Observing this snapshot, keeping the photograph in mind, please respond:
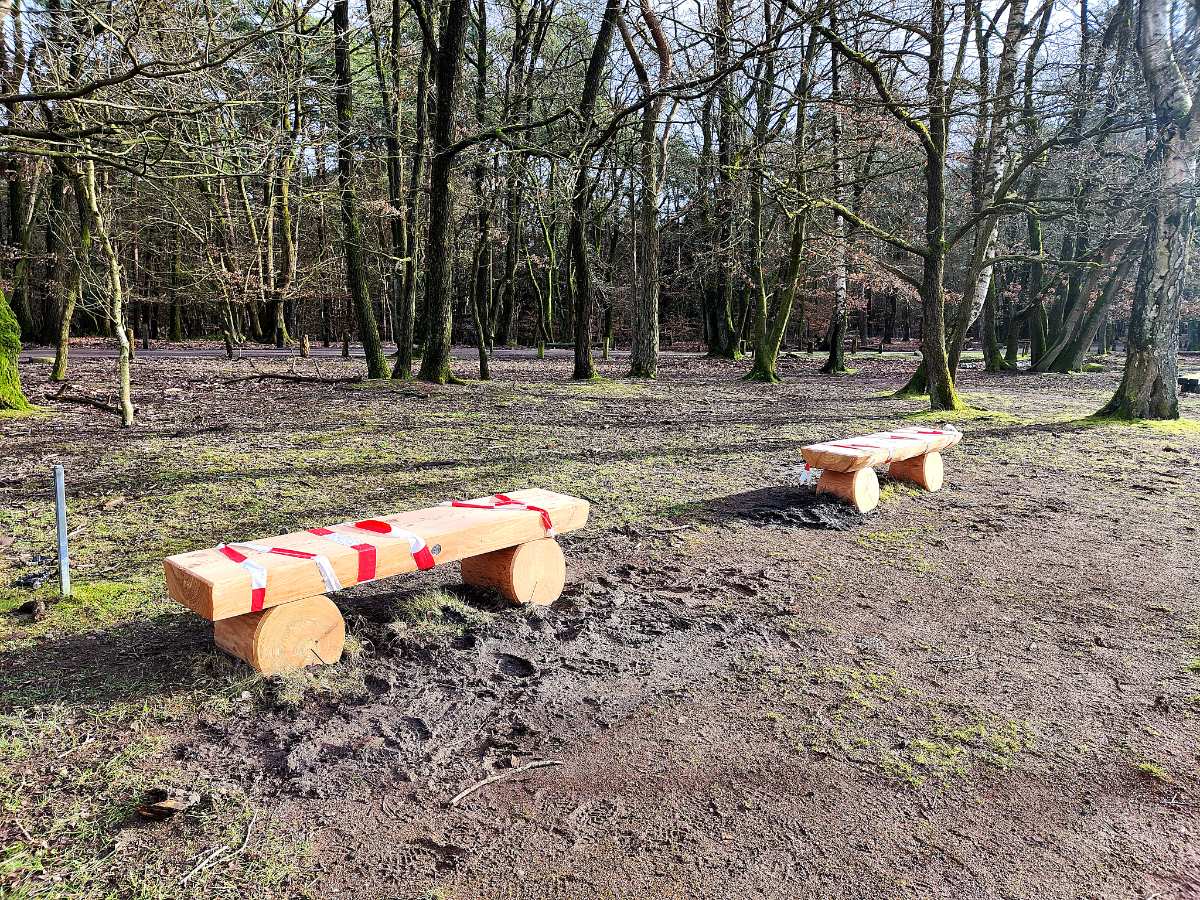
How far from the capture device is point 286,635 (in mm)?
→ 2980

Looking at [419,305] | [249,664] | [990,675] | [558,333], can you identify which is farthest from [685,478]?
[558,333]

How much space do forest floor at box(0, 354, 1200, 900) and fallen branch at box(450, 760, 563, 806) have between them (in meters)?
0.02

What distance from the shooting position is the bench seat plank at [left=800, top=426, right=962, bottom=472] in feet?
18.8

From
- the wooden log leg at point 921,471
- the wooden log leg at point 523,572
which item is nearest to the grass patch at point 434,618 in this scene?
the wooden log leg at point 523,572

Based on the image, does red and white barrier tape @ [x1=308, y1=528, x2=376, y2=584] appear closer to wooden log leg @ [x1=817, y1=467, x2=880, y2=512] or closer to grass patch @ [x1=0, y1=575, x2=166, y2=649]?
grass patch @ [x1=0, y1=575, x2=166, y2=649]

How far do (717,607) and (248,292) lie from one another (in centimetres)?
1716

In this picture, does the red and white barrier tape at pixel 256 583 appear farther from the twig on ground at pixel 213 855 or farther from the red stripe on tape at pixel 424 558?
the twig on ground at pixel 213 855

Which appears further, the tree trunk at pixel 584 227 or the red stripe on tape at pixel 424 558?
the tree trunk at pixel 584 227

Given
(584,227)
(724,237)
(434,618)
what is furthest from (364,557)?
(724,237)

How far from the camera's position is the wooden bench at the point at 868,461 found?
5.79 meters

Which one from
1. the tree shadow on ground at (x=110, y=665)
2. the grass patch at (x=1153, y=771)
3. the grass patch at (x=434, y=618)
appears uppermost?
the grass patch at (x=434, y=618)

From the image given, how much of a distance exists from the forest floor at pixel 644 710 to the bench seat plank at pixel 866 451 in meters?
0.40

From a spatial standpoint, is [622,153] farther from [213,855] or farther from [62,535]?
[213,855]

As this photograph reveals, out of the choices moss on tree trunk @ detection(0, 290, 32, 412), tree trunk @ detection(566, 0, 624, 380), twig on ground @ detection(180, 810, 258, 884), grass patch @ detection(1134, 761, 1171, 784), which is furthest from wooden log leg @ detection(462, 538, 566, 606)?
tree trunk @ detection(566, 0, 624, 380)
